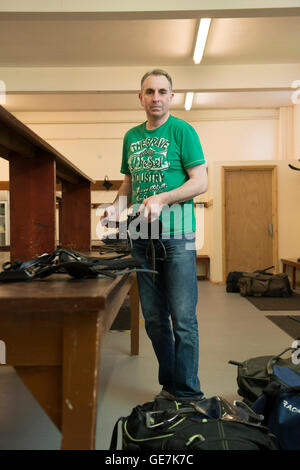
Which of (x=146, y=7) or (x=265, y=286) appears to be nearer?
(x=146, y=7)

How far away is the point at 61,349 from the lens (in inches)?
32.1

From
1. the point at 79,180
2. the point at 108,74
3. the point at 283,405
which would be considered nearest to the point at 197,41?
the point at 108,74

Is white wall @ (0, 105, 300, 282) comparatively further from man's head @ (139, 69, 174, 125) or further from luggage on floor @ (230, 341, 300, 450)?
luggage on floor @ (230, 341, 300, 450)

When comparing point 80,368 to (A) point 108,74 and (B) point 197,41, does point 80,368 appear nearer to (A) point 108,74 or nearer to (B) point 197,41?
(B) point 197,41

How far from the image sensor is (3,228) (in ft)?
28.4

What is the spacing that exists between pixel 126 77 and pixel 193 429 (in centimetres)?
572

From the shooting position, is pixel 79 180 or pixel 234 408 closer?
pixel 234 408

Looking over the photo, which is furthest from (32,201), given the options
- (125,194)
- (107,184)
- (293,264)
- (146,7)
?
(107,184)

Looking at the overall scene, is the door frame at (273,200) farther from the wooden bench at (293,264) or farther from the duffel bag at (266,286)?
the duffel bag at (266,286)

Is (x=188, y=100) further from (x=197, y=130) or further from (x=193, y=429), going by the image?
(x=193, y=429)

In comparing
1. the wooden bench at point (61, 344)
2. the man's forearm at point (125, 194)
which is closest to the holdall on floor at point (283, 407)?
the wooden bench at point (61, 344)

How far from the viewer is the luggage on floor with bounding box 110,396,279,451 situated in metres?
1.13

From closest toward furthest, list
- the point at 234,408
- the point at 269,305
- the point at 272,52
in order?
1. the point at 234,408
2. the point at 269,305
3. the point at 272,52

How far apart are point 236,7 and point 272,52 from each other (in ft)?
6.10
